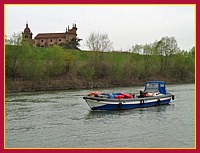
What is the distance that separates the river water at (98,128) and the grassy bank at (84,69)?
32448mm

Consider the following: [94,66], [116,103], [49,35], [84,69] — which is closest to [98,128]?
[116,103]

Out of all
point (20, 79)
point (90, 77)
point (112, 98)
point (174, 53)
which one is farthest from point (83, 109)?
point (174, 53)

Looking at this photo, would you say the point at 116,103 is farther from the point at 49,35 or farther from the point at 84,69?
the point at 49,35

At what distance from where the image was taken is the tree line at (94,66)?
209 ft

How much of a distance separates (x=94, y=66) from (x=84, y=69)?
3.65m

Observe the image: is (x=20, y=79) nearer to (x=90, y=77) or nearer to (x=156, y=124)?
(x=90, y=77)

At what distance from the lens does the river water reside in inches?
681

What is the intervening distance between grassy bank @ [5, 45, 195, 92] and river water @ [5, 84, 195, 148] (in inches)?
1277

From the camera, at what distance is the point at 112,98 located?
2994 centimetres

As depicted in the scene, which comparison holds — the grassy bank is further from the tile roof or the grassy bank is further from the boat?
the tile roof

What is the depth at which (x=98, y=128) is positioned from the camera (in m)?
21.3

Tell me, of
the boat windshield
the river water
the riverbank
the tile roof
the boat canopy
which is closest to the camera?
the river water

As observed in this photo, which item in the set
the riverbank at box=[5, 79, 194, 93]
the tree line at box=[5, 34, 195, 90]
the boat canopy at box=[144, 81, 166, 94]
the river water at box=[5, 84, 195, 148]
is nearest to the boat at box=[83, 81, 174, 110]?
the river water at box=[5, 84, 195, 148]

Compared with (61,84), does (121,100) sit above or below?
below
